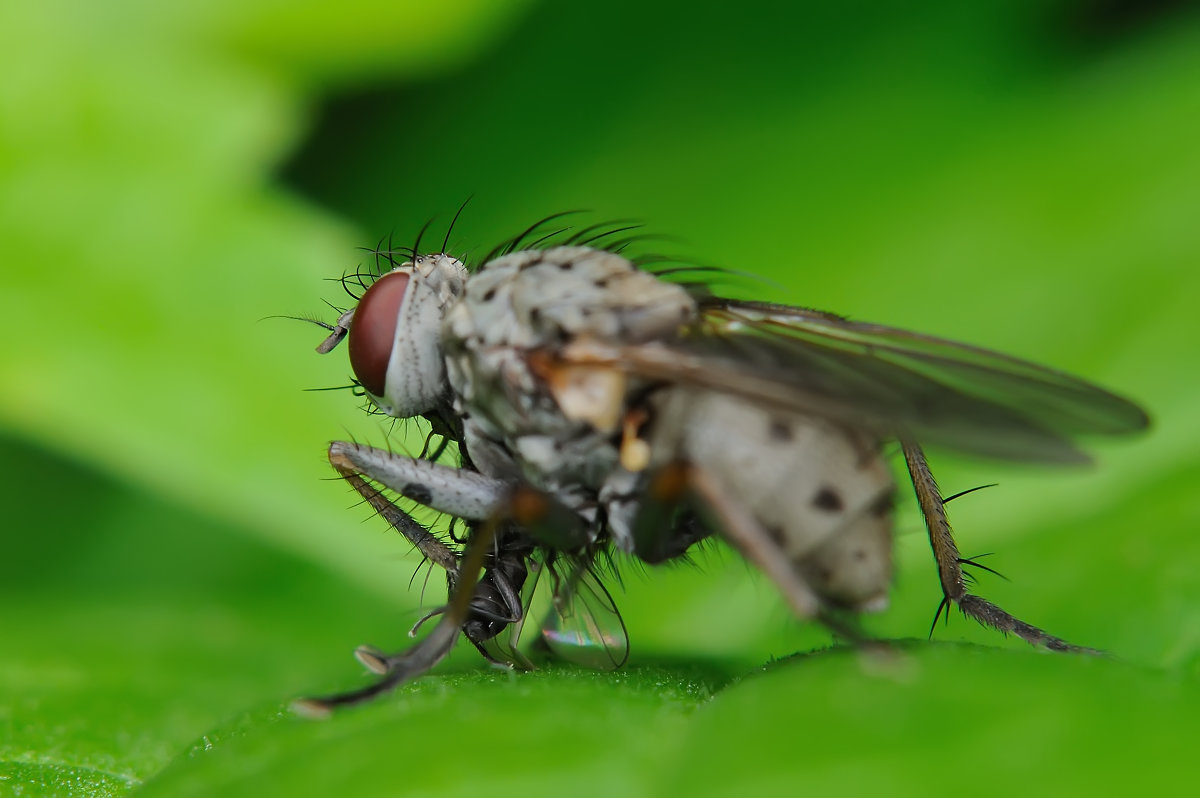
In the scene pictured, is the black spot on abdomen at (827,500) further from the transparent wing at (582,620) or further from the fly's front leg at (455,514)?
the transparent wing at (582,620)

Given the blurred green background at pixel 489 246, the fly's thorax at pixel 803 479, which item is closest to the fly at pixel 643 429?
the fly's thorax at pixel 803 479

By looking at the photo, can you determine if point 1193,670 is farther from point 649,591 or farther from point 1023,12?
point 1023,12

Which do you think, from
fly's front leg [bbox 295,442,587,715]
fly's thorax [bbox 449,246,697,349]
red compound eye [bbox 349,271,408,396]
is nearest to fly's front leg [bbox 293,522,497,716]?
fly's front leg [bbox 295,442,587,715]

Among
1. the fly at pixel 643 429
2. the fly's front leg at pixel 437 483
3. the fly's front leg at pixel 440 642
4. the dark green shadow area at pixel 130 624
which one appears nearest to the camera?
the fly at pixel 643 429

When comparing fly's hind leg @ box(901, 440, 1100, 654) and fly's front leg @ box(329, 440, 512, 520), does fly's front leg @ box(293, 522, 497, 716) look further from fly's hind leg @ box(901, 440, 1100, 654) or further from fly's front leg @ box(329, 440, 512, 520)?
fly's hind leg @ box(901, 440, 1100, 654)

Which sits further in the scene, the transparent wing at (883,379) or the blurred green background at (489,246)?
the transparent wing at (883,379)

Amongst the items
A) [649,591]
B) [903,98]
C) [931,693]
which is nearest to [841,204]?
[903,98]

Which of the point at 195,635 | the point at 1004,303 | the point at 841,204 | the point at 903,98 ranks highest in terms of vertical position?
the point at 903,98

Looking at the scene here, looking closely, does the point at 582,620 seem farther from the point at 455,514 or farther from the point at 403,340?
the point at 403,340
